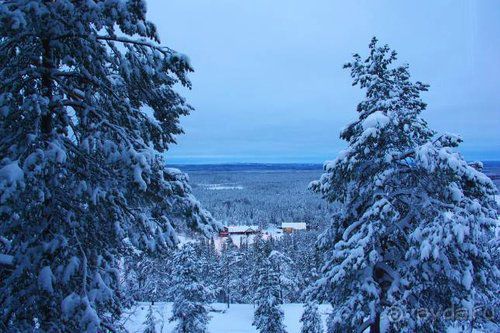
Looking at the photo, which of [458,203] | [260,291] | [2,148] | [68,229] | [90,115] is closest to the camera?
[2,148]

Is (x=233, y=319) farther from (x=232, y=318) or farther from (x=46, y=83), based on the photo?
(x=46, y=83)

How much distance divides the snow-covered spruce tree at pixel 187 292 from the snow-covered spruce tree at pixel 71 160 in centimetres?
2432

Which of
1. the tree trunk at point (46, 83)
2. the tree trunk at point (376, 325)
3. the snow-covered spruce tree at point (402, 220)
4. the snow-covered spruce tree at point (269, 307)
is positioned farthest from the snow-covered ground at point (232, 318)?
the tree trunk at point (46, 83)

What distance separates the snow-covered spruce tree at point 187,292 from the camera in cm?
2939

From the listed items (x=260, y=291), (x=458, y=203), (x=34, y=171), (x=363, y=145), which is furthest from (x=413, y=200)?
(x=260, y=291)

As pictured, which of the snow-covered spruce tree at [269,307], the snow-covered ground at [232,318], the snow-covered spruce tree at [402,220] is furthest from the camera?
the snow-covered ground at [232,318]

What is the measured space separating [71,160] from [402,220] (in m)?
7.38

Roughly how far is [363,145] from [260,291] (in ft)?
84.7

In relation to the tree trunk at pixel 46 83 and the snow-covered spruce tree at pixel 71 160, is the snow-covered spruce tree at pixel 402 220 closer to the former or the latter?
the snow-covered spruce tree at pixel 71 160

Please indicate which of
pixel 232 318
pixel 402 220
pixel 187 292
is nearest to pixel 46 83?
pixel 402 220

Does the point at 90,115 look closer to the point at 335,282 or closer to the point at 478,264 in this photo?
the point at 335,282

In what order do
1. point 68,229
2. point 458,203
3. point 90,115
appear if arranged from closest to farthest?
point 68,229 → point 90,115 → point 458,203

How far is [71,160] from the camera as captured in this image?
5270mm

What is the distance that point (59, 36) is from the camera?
487cm
